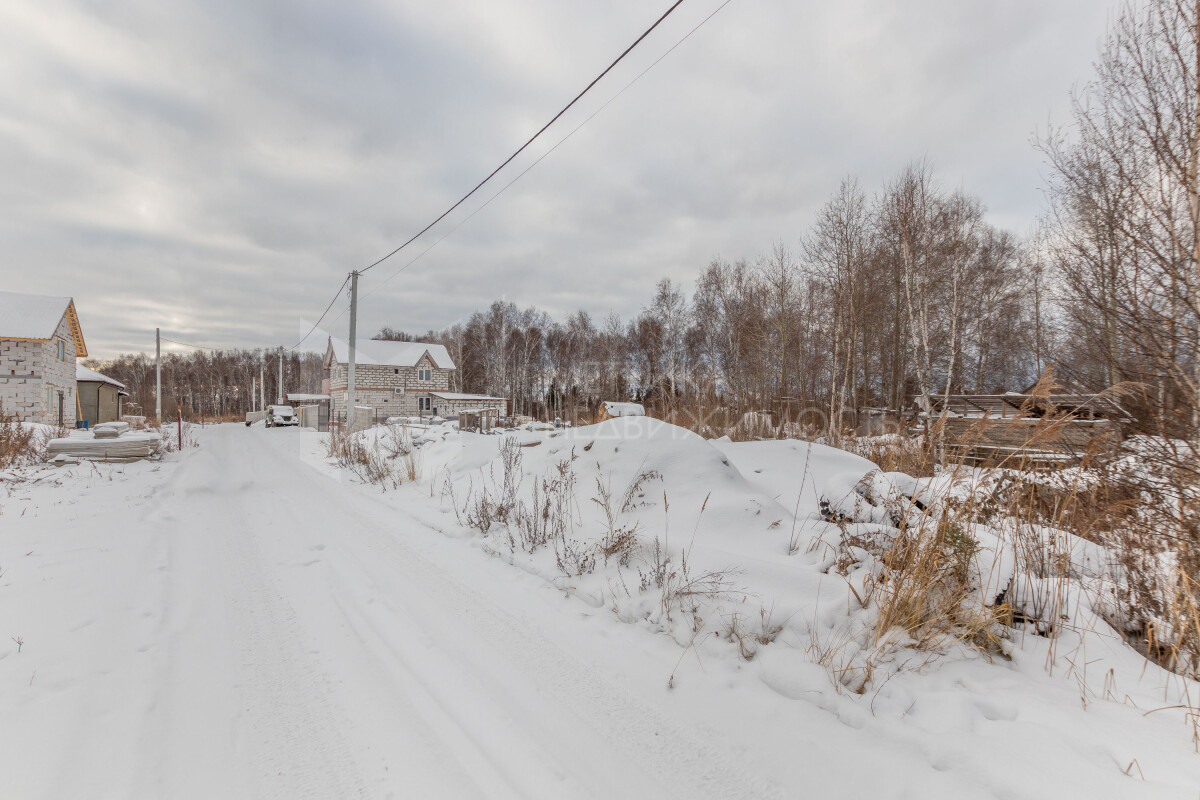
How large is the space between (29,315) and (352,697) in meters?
31.6

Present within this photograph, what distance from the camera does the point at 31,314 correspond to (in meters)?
21.7

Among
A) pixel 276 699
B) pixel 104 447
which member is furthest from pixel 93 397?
pixel 276 699

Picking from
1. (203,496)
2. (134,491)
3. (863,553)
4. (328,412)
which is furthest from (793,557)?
(328,412)

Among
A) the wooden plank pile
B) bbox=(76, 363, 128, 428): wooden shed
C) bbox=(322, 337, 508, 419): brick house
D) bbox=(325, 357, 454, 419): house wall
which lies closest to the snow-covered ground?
the wooden plank pile

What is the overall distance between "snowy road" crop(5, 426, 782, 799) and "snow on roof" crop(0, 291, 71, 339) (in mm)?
26732

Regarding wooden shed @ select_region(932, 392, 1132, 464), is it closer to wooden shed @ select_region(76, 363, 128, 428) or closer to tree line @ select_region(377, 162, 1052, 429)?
tree line @ select_region(377, 162, 1052, 429)

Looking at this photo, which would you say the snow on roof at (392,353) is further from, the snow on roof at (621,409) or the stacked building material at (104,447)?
the stacked building material at (104,447)

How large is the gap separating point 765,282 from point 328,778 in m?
25.7

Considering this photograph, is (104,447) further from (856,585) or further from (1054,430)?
(1054,430)

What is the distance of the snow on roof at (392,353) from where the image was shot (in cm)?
3922

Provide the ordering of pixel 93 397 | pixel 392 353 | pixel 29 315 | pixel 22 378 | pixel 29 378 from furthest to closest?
pixel 392 353 → pixel 93 397 → pixel 29 315 → pixel 29 378 → pixel 22 378

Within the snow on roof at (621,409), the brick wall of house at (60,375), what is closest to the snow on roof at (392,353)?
the brick wall of house at (60,375)

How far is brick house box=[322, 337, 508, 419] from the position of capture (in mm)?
38656

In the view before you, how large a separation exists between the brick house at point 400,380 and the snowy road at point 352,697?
35.0 meters
